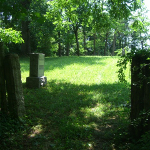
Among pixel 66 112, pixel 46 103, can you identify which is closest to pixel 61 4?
pixel 46 103

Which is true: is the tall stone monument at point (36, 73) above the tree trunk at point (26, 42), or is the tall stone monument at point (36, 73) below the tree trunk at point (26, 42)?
below

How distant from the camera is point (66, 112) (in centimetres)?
613

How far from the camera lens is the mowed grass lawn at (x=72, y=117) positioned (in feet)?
14.0

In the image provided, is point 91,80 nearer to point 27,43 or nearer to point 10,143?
point 10,143

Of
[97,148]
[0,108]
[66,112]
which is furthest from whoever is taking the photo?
[66,112]

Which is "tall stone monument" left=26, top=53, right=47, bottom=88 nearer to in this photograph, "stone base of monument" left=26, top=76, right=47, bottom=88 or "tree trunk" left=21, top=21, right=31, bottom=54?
"stone base of monument" left=26, top=76, right=47, bottom=88

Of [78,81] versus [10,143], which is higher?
[78,81]

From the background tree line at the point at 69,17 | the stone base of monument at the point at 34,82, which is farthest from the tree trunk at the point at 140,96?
the stone base of monument at the point at 34,82

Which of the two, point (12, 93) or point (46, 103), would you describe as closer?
point (12, 93)

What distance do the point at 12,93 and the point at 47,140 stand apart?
160 centimetres

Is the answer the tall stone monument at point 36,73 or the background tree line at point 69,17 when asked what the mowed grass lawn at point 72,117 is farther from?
A: the background tree line at point 69,17

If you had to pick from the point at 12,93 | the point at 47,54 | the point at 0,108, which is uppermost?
the point at 47,54

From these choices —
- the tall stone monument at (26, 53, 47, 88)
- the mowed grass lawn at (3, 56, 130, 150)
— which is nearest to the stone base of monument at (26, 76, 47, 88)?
the tall stone monument at (26, 53, 47, 88)

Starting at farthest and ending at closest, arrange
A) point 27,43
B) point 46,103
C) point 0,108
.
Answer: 1. point 27,43
2. point 46,103
3. point 0,108
